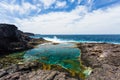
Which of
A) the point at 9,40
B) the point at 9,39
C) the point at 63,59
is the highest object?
the point at 9,39

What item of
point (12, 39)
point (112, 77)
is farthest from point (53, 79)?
point (12, 39)

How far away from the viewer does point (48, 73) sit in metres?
19.9

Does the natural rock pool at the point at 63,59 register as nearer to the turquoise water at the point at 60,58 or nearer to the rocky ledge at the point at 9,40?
the turquoise water at the point at 60,58

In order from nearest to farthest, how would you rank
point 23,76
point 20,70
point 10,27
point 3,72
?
point 23,76
point 3,72
point 20,70
point 10,27

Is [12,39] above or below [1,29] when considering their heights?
below

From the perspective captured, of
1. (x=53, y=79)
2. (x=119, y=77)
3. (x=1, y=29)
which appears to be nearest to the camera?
(x=119, y=77)

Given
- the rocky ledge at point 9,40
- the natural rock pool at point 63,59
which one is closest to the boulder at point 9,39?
the rocky ledge at point 9,40

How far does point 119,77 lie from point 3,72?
15.2 metres

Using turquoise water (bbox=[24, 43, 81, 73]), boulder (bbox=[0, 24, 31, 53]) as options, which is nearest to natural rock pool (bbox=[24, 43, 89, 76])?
turquoise water (bbox=[24, 43, 81, 73])

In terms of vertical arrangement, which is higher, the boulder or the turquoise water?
the boulder

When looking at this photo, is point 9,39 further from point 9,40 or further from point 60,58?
point 60,58

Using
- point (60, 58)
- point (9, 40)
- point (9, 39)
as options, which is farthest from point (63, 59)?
point (9, 39)

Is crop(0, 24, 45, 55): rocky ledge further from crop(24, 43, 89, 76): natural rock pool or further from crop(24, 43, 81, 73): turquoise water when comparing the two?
crop(24, 43, 89, 76): natural rock pool

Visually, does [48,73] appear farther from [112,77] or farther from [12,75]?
[112,77]
